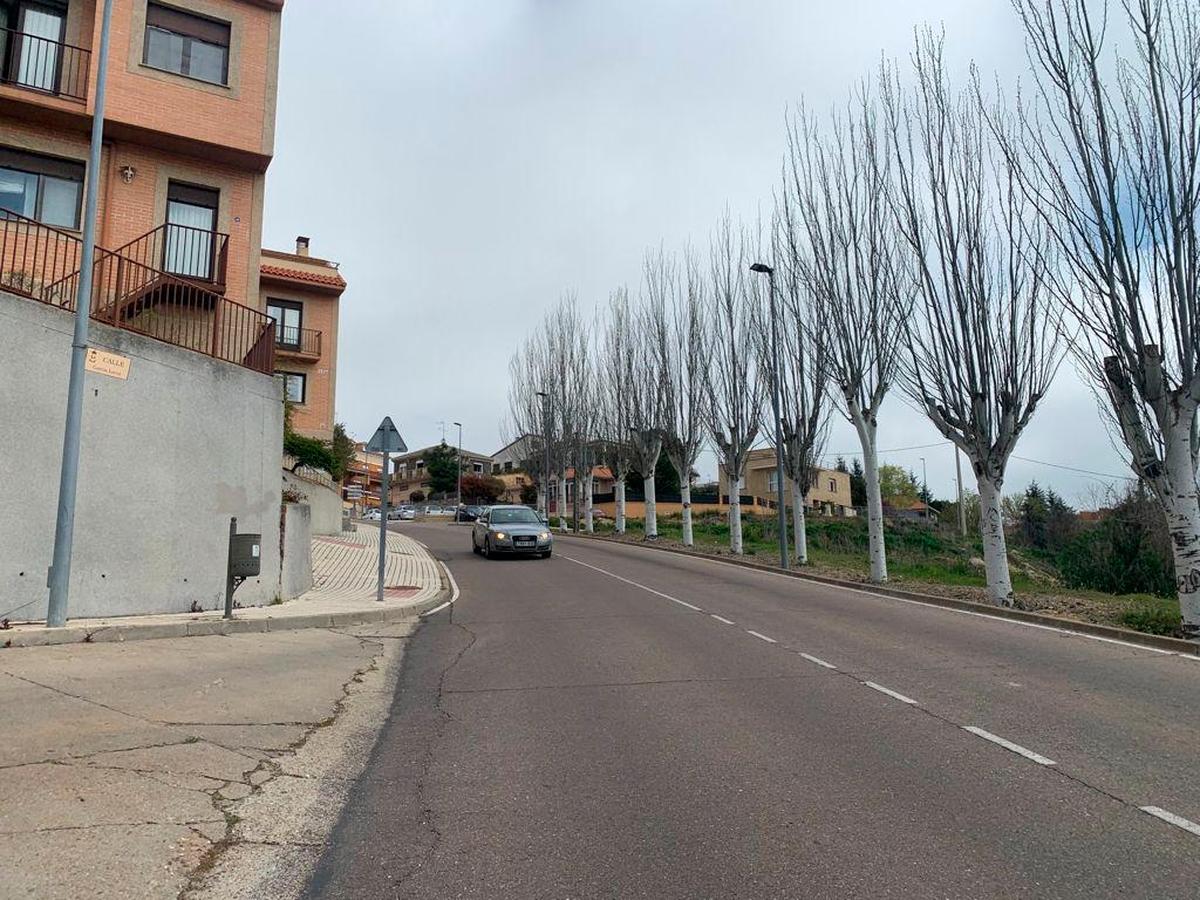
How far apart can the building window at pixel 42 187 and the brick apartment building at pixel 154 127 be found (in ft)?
0.07

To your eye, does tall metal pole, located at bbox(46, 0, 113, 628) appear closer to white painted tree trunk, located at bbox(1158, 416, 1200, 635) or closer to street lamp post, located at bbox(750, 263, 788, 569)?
white painted tree trunk, located at bbox(1158, 416, 1200, 635)

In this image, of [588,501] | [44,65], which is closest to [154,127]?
[44,65]

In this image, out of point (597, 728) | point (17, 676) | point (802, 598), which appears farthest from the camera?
point (802, 598)

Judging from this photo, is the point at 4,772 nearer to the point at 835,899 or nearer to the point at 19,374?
the point at 835,899

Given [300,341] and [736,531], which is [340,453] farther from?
[736,531]

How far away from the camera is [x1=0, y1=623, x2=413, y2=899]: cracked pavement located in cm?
355

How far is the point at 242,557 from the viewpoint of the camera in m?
10.7

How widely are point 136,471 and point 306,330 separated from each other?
25.9 m

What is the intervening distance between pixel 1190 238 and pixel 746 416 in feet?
65.6

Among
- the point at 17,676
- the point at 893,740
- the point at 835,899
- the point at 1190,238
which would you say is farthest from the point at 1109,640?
the point at 17,676

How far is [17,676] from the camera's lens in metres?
6.86

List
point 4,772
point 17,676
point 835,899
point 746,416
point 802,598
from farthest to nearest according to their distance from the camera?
point 746,416 → point 802,598 → point 17,676 → point 4,772 → point 835,899

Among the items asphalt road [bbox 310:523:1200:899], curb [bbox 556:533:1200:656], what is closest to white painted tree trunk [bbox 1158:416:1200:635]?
curb [bbox 556:533:1200:656]

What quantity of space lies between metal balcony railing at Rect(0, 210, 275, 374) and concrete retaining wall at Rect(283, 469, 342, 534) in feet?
48.1
